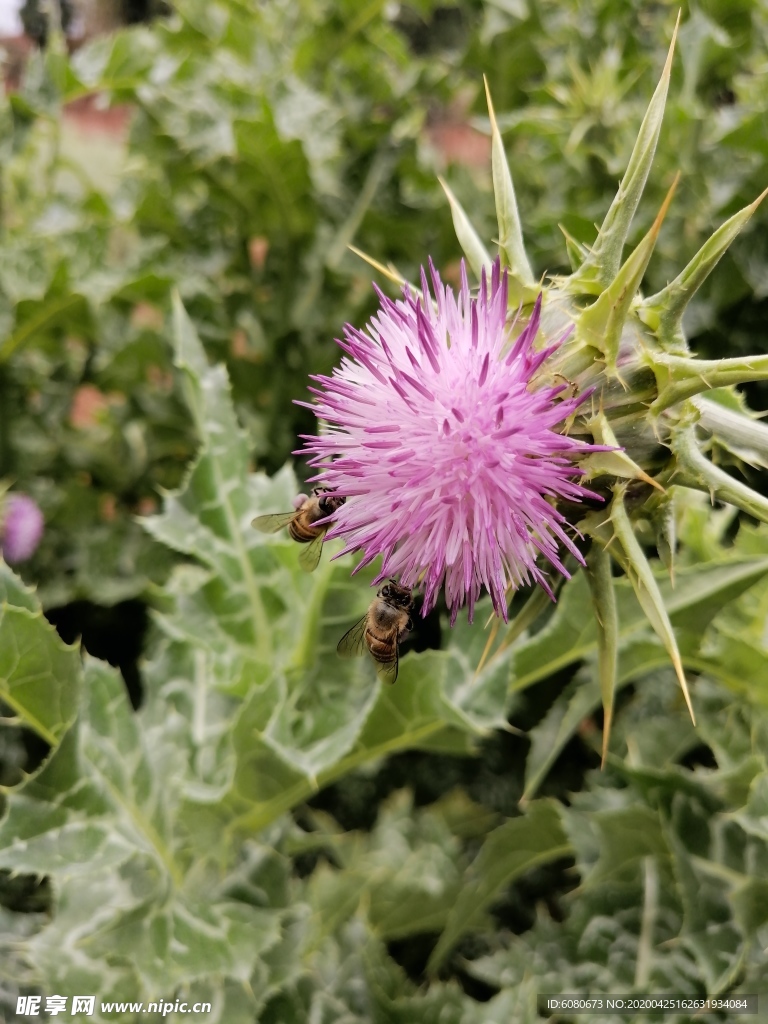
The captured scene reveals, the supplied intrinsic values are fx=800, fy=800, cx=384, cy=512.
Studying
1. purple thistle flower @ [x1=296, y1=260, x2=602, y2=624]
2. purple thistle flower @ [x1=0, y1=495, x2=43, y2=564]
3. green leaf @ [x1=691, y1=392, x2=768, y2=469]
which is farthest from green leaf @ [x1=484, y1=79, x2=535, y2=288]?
purple thistle flower @ [x1=0, y1=495, x2=43, y2=564]

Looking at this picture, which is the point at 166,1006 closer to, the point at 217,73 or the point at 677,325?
the point at 677,325

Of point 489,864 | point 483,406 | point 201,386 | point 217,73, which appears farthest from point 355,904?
point 217,73

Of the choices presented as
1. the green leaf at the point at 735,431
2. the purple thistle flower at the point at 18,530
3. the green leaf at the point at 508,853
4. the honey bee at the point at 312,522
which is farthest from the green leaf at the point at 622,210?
the purple thistle flower at the point at 18,530

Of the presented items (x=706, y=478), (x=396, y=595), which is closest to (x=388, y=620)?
(x=396, y=595)

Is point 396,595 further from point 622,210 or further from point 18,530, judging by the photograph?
point 18,530

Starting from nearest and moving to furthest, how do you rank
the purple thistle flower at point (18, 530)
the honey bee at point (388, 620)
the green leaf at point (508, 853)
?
the honey bee at point (388, 620) → the green leaf at point (508, 853) → the purple thistle flower at point (18, 530)

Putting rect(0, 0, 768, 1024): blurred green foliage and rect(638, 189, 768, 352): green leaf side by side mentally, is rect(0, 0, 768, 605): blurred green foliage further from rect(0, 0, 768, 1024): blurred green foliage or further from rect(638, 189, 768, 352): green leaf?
rect(638, 189, 768, 352): green leaf

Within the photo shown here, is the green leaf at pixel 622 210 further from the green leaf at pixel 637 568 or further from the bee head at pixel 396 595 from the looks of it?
the bee head at pixel 396 595
